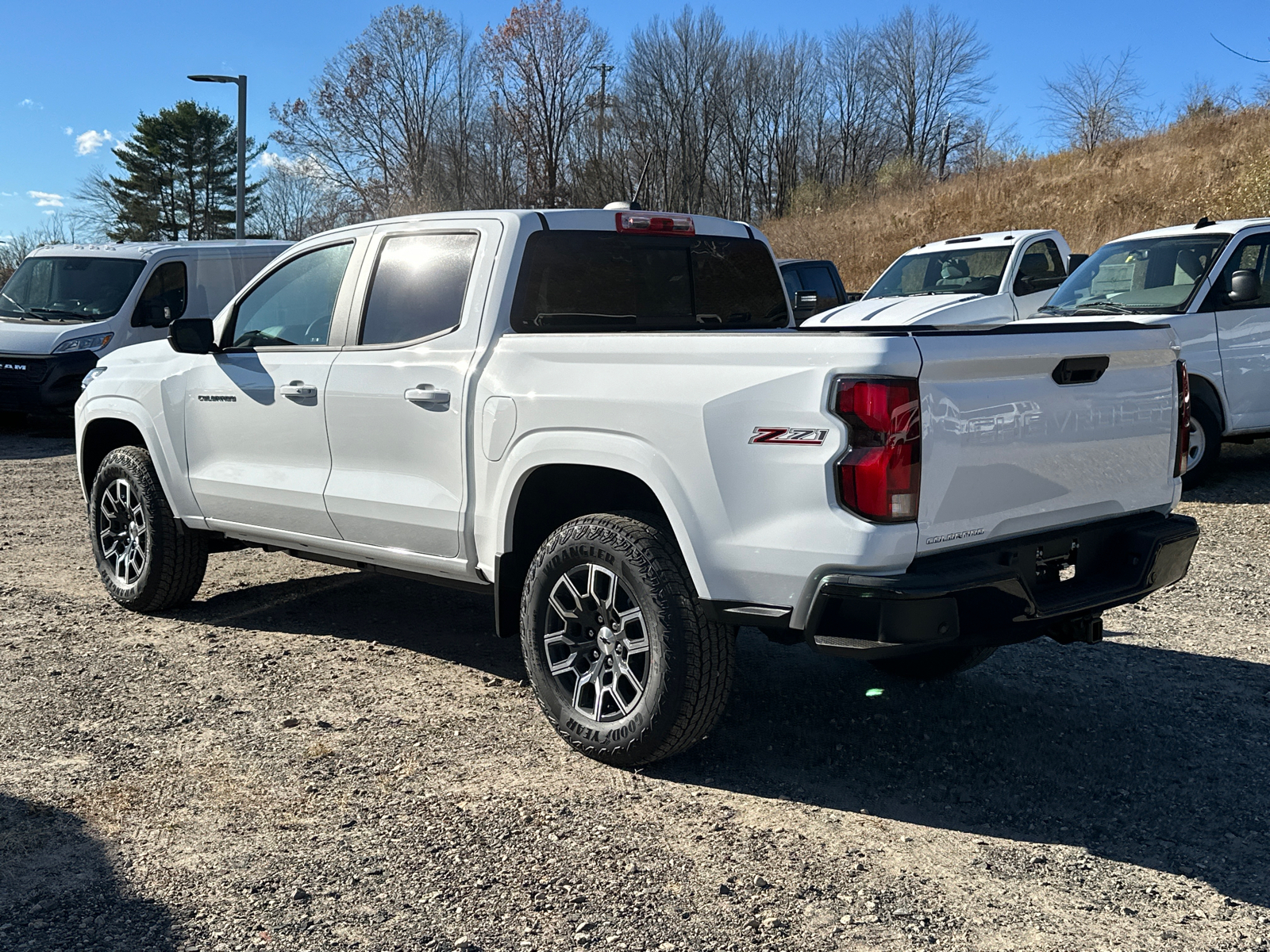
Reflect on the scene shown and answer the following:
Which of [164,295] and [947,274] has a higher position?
[947,274]

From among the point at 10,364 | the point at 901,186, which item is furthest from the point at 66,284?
the point at 901,186

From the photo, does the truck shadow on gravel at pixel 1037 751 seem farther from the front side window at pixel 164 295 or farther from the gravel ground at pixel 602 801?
the front side window at pixel 164 295

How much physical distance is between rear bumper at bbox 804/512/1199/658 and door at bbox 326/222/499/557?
174 centimetres

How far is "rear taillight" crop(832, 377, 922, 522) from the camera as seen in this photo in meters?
3.24

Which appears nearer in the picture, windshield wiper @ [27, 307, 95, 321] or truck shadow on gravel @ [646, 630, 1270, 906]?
truck shadow on gravel @ [646, 630, 1270, 906]

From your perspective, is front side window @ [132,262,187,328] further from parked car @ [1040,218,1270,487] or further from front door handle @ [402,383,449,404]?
front door handle @ [402,383,449,404]

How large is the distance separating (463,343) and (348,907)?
7.12 ft

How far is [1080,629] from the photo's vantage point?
3.90m

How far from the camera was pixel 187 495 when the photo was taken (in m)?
5.73

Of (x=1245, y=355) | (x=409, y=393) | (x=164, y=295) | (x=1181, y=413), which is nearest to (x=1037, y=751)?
(x=1181, y=413)

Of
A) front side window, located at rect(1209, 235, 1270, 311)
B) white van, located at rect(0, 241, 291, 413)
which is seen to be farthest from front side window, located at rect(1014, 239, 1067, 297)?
white van, located at rect(0, 241, 291, 413)

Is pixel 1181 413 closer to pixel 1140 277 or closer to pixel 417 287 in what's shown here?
pixel 417 287

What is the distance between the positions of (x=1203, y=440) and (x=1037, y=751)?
5903 mm

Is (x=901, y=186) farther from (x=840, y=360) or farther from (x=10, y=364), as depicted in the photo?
(x=840, y=360)
